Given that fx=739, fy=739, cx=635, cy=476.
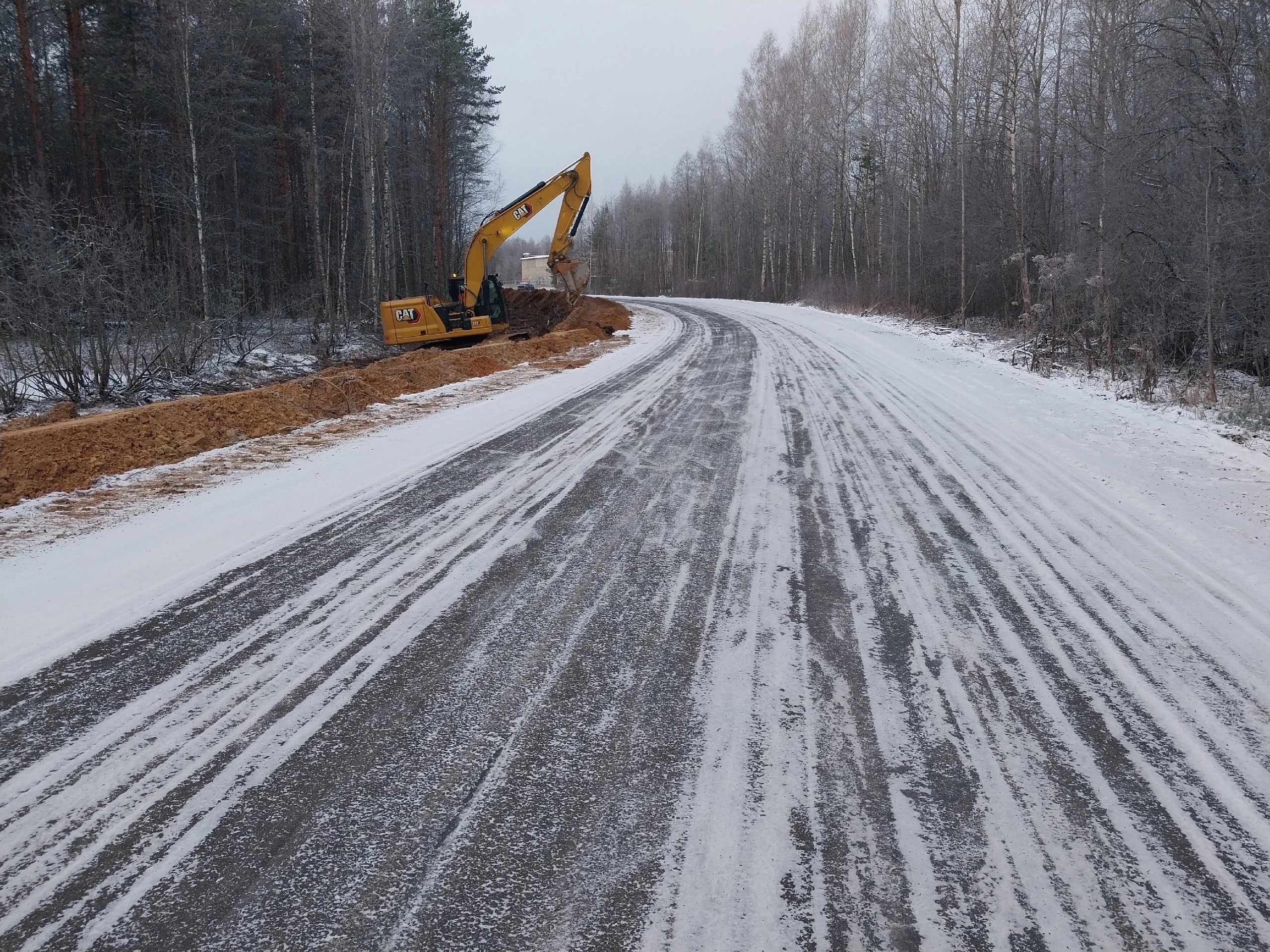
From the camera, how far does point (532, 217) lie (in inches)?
768

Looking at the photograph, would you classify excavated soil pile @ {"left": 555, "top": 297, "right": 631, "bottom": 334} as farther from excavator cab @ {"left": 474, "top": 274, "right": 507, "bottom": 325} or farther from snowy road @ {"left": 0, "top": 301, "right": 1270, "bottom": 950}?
snowy road @ {"left": 0, "top": 301, "right": 1270, "bottom": 950}

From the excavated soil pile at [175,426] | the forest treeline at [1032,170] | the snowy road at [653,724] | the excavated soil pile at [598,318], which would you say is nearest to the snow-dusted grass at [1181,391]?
the forest treeline at [1032,170]

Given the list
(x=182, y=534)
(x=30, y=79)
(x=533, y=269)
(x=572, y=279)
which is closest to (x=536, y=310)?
(x=572, y=279)

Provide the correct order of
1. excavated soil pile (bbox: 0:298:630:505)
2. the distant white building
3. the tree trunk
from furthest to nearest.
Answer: the distant white building
the tree trunk
excavated soil pile (bbox: 0:298:630:505)

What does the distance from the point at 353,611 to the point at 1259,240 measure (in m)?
Answer: 12.6

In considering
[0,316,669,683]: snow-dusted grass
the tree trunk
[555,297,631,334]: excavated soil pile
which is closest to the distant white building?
[555,297,631,334]: excavated soil pile

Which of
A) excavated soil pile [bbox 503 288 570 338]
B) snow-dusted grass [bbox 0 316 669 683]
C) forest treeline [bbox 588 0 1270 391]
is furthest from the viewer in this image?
excavated soil pile [bbox 503 288 570 338]

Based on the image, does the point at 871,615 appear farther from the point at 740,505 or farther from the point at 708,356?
the point at 708,356

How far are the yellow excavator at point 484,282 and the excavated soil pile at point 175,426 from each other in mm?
5229

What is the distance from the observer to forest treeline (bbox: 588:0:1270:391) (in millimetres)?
10977

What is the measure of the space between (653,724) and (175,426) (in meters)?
7.05

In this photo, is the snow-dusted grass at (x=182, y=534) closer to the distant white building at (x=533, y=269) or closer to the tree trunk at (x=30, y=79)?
the tree trunk at (x=30, y=79)

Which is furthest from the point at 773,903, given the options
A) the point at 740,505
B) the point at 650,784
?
the point at 740,505

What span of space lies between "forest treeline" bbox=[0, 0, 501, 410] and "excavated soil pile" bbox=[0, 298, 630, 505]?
3622 millimetres
